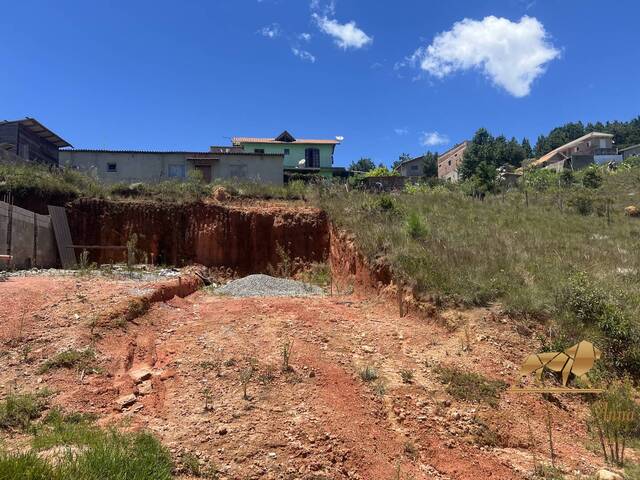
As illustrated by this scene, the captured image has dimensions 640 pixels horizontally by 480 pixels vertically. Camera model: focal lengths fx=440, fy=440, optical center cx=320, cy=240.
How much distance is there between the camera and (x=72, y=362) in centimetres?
617

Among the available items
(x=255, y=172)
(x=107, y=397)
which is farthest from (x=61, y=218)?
(x=107, y=397)

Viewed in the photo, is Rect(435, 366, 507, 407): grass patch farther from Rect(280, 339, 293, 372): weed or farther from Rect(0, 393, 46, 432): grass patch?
Rect(0, 393, 46, 432): grass patch

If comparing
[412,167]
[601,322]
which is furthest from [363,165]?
[601,322]

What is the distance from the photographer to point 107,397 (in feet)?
18.0

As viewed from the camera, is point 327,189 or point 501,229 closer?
point 501,229

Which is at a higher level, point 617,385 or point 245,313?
point 245,313

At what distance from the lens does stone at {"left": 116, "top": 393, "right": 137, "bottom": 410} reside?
5354 millimetres

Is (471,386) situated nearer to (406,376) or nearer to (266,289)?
(406,376)

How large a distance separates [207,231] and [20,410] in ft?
44.4

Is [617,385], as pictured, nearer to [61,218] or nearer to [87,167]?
[61,218]

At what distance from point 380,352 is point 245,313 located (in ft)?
10.4

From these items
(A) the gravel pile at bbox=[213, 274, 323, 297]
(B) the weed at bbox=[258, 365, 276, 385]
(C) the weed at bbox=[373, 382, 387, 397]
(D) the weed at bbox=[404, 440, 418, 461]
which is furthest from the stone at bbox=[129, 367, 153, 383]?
(A) the gravel pile at bbox=[213, 274, 323, 297]

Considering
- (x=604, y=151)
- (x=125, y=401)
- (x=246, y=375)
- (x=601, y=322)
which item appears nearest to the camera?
(x=125, y=401)

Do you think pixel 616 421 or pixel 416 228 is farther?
pixel 416 228
